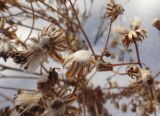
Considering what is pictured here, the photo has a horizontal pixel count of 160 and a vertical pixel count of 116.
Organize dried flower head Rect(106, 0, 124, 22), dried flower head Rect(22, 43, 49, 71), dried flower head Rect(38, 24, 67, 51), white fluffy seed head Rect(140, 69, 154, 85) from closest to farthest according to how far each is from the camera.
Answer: white fluffy seed head Rect(140, 69, 154, 85) → dried flower head Rect(22, 43, 49, 71) → dried flower head Rect(38, 24, 67, 51) → dried flower head Rect(106, 0, 124, 22)

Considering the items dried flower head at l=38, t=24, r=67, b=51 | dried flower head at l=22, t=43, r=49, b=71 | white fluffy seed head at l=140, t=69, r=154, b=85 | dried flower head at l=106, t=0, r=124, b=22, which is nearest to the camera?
white fluffy seed head at l=140, t=69, r=154, b=85

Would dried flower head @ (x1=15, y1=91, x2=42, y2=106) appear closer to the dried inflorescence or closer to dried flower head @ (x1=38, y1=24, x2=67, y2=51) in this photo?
the dried inflorescence

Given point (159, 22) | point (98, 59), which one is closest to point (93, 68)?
point (98, 59)

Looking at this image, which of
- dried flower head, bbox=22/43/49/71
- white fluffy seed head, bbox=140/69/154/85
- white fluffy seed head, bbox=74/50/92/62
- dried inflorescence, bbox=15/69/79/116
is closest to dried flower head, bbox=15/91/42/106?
dried inflorescence, bbox=15/69/79/116

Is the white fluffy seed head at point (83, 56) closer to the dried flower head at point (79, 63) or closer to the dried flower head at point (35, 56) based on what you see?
the dried flower head at point (79, 63)

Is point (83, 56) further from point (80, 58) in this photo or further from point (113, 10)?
point (113, 10)
